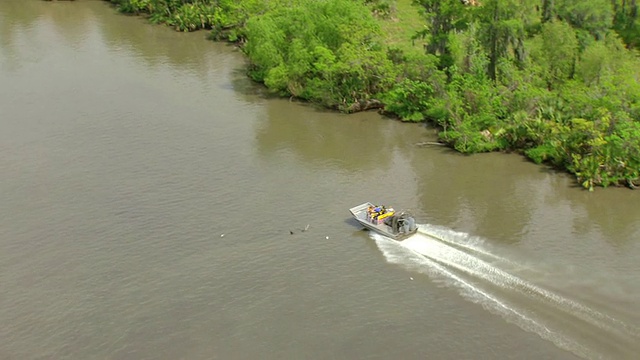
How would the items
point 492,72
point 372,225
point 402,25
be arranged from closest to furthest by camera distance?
point 372,225 < point 492,72 < point 402,25

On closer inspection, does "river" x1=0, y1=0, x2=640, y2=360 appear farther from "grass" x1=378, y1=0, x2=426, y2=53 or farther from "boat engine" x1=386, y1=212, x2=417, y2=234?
"grass" x1=378, y1=0, x2=426, y2=53

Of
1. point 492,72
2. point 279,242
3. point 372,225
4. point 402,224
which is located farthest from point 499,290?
point 492,72

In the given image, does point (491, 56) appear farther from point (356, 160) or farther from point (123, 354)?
point (123, 354)

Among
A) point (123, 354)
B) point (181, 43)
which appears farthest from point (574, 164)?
point (181, 43)

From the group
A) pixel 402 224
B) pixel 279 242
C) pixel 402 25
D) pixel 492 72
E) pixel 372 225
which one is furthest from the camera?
pixel 402 25

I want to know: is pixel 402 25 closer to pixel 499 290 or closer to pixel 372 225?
pixel 372 225

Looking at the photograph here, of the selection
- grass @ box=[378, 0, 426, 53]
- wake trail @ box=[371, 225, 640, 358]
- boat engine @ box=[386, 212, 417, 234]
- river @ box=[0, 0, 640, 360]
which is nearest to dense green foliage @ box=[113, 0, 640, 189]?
river @ box=[0, 0, 640, 360]
